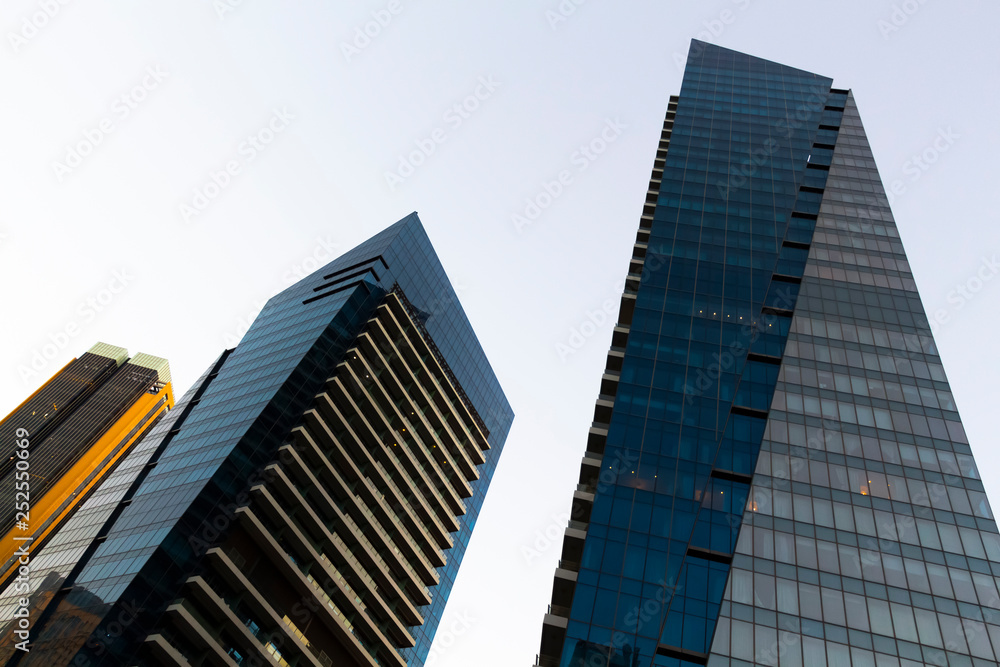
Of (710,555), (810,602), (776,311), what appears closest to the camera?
(810,602)

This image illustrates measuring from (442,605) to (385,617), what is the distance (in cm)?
1490

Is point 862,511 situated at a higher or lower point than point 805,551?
higher

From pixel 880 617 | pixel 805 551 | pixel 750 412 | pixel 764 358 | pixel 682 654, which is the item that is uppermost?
pixel 764 358

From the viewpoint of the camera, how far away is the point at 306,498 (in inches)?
3071

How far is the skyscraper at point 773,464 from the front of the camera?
5097 centimetres

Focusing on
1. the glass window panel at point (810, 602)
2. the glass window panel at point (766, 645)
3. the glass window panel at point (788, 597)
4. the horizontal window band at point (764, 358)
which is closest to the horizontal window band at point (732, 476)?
the glass window panel at point (788, 597)

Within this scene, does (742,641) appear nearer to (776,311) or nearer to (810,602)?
(810,602)

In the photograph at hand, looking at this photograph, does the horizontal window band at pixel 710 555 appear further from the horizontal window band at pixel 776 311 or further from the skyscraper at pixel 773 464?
the horizontal window band at pixel 776 311

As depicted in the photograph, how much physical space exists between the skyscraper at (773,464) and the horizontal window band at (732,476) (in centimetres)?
15

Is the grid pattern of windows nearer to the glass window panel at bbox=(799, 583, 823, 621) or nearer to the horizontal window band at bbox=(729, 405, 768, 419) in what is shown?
the glass window panel at bbox=(799, 583, 823, 621)

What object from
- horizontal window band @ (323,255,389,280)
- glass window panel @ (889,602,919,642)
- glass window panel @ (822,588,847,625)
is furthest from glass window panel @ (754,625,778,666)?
horizontal window band @ (323,255,389,280)

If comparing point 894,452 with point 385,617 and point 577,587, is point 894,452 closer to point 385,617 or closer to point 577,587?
point 577,587

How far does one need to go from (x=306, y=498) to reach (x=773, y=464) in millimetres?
45472

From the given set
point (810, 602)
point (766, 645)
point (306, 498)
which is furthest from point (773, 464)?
point (306, 498)
